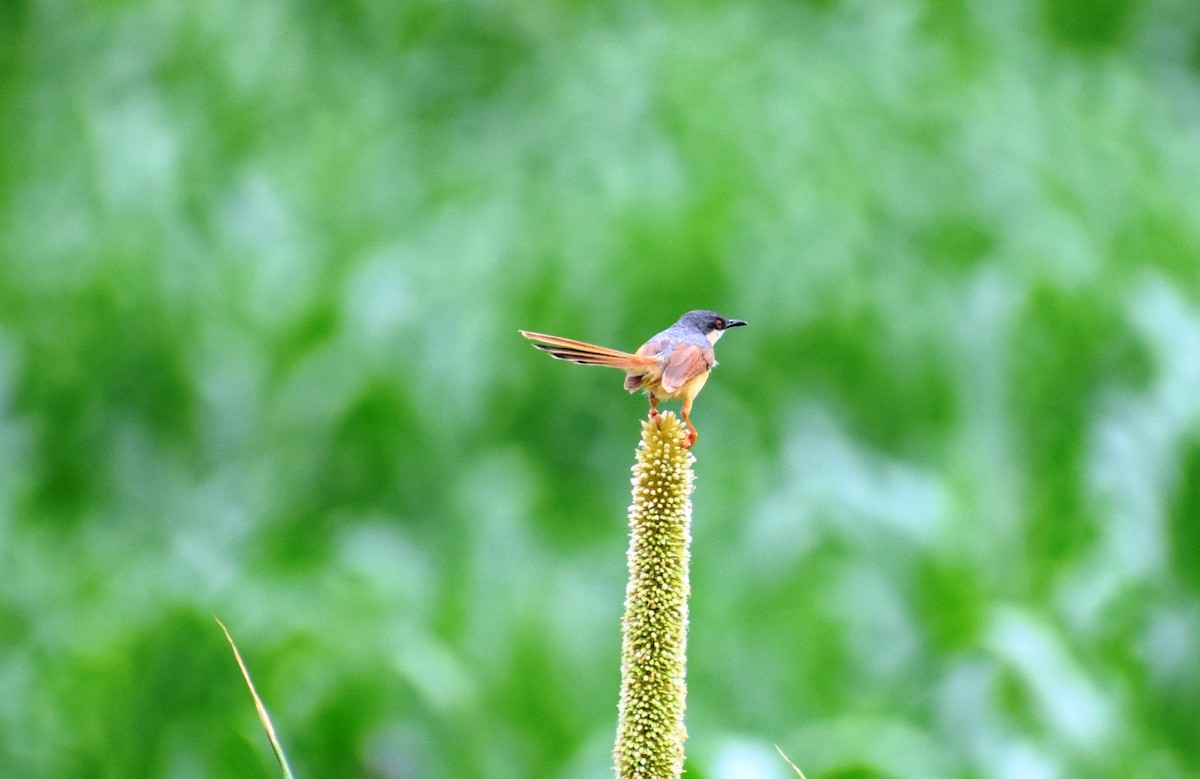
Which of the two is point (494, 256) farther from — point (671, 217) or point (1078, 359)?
point (1078, 359)

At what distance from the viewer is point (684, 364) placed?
1.29 m

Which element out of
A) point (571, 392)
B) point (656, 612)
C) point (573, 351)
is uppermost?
point (571, 392)

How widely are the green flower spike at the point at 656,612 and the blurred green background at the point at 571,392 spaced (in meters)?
0.80

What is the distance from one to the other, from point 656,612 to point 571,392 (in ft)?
12.1

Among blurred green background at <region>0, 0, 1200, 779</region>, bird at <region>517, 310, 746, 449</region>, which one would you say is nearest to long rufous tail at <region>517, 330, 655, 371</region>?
bird at <region>517, 310, 746, 449</region>

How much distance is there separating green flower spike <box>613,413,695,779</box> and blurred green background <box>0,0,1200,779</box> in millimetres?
800

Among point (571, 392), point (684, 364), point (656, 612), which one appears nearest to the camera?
point (656, 612)

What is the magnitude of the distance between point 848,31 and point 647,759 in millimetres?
6871

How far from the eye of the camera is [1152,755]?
338 cm

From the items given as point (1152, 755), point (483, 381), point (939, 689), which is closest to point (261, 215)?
point (483, 381)

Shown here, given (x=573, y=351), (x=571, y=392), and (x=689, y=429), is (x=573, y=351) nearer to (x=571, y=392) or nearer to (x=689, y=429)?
(x=689, y=429)

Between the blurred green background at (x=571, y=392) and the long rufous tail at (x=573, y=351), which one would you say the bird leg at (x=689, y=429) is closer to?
the long rufous tail at (x=573, y=351)

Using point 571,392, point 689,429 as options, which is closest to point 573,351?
point 689,429

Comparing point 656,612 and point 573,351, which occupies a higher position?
point 573,351
